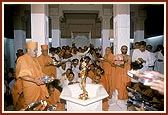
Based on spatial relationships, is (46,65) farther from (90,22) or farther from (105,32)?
(90,22)

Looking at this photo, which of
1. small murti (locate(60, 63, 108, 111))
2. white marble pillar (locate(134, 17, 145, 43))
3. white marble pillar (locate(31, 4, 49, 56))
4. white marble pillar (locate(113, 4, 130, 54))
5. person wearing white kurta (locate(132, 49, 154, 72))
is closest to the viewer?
small murti (locate(60, 63, 108, 111))

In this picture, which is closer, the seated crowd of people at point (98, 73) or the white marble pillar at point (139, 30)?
the seated crowd of people at point (98, 73)

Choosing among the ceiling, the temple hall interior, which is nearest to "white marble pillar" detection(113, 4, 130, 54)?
the temple hall interior

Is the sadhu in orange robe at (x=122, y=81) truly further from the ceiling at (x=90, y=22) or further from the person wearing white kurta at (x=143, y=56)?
the ceiling at (x=90, y=22)

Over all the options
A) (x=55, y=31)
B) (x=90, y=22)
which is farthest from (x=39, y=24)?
(x=90, y=22)

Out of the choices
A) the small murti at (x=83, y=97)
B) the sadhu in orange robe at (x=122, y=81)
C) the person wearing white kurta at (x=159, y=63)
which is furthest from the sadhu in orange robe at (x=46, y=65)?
the person wearing white kurta at (x=159, y=63)

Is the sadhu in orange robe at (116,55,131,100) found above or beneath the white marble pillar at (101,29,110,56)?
beneath

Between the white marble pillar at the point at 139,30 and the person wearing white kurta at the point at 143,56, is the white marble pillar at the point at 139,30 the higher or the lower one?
the higher one

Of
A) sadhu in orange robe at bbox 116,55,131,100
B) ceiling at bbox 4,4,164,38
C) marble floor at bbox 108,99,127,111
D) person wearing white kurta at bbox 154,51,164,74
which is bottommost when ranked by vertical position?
marble floor at bbox 108,99,127,111

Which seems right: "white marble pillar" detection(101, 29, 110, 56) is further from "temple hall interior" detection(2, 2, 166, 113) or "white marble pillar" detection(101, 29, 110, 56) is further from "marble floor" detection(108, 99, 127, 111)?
"marble floor" detection(108, 99, 127, 111)

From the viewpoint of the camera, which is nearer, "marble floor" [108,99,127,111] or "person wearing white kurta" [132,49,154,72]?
"marble floor" [108,99,127,111]

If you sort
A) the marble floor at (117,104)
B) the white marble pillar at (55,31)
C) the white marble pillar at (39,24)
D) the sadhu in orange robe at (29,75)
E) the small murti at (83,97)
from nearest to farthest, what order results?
the small murti at (83,97), the sadhu in orange robe at (29,75), the marble floor at (117,104), the white marble pillar at (39,24), the white marble pillar at (55,31)

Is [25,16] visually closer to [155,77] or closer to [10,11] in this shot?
[10,11]

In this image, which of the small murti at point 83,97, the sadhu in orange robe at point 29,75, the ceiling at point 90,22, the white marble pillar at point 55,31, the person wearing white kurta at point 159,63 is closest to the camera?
the small murti at point 83,97
